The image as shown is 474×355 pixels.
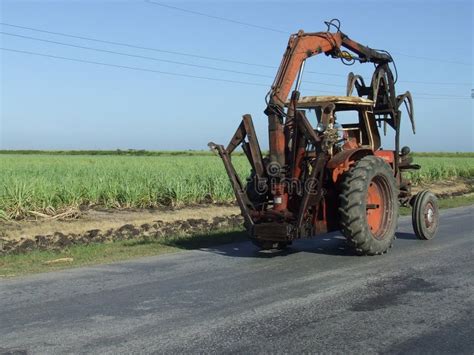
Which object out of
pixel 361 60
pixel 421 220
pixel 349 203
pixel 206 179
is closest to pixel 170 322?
pixel 349 203

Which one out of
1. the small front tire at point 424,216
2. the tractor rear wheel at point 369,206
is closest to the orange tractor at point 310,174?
the tractor rear wheel at point 369,206

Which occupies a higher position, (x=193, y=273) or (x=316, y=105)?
(x=316, y=105)

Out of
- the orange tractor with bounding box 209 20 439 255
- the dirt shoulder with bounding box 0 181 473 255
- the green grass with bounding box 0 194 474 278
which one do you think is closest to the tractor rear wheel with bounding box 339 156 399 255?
the orange tractor with bounding box 209 20 439 255

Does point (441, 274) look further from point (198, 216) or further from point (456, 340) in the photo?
point (198, 216)

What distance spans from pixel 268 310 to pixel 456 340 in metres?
1.95

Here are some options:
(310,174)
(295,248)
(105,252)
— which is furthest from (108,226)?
(310,174)

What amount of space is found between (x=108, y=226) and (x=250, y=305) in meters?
8.90

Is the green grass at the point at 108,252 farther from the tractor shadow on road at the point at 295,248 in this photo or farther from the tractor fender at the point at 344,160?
the tractor fender at the point at 344,160

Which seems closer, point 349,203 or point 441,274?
point 441,274

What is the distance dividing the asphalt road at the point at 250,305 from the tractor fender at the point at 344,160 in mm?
1421

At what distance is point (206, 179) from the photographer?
68.9 ft

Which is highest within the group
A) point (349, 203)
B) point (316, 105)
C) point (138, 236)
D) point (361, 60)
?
point (361, 60)

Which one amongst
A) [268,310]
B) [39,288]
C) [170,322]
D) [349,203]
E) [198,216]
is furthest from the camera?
[198,216]

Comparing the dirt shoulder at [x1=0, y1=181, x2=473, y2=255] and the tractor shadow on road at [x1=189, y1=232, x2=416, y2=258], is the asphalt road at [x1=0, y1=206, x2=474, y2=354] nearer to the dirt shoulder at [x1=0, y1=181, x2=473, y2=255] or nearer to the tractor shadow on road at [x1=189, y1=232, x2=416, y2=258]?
the tractor shadow on road at [x1=189, y1=232, x2=416, y2=258]
